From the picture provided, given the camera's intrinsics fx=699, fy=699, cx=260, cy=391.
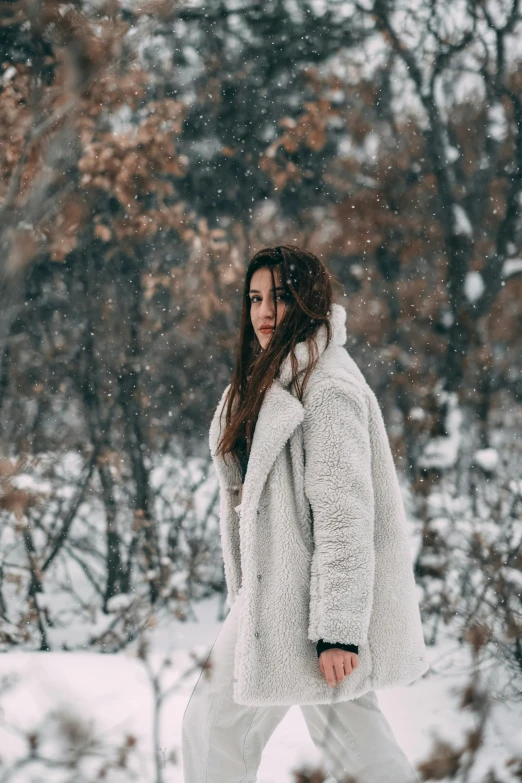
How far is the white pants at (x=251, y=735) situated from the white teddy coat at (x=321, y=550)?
0.30ft

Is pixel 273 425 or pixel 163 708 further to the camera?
pixel 163 708

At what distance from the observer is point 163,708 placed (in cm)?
286

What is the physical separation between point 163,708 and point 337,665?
5.47ft

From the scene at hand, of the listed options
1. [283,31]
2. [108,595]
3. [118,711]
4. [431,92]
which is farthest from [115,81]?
[118,711]

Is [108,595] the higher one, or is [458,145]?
[458,145]

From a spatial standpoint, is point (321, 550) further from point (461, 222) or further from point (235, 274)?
point (461, 222)

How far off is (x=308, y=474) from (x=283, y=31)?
3250 millimetres

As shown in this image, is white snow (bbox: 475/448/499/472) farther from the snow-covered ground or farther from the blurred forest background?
the snow-covered ground

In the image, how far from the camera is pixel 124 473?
155 inches

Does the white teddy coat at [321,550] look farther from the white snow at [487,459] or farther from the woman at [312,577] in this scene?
the white snow at [487,459]

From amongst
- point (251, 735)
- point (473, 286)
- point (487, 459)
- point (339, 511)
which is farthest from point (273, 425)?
point (473, 286)

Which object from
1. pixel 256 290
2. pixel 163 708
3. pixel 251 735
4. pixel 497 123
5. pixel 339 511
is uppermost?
pixel 497 123

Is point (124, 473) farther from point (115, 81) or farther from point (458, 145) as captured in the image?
point (458, 145)

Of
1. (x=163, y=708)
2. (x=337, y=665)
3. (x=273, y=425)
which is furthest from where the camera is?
(x=163, y=708)
